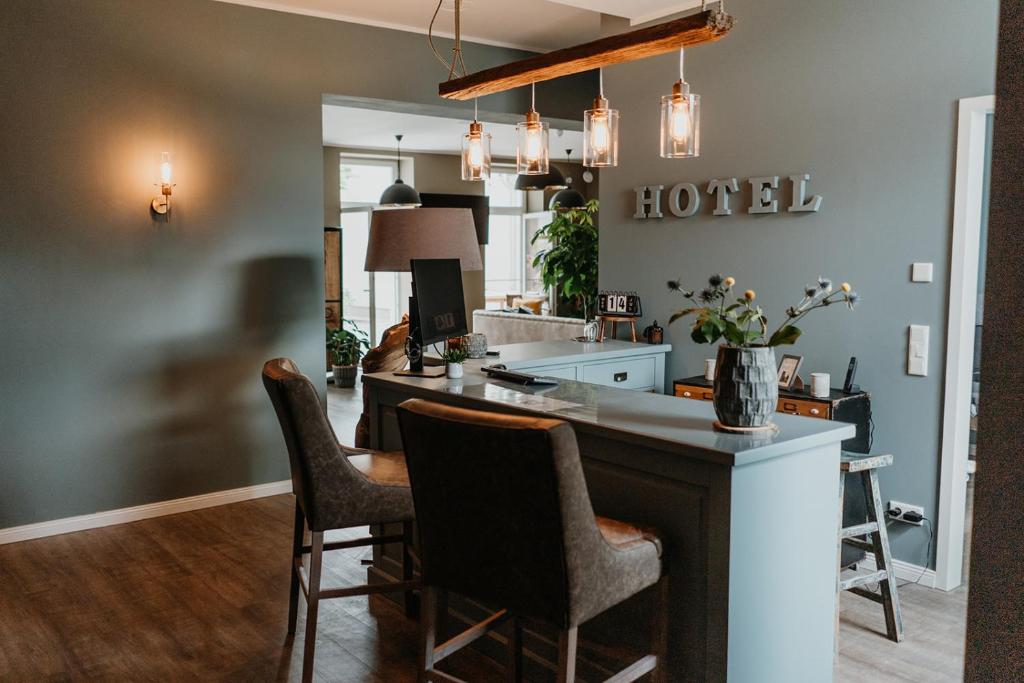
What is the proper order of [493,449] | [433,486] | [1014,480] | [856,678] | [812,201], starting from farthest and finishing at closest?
[812,201], [856,678], [433,486], [493,449], [1014,480]

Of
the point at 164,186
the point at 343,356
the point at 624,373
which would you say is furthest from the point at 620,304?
the point at 343,356

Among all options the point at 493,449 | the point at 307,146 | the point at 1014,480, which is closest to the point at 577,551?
the point at 493,449

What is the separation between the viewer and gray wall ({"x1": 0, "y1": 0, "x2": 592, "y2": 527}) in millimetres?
4191

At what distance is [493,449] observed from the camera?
1846 millimetres

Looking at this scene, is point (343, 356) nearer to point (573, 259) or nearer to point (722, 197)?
point (573, 259)

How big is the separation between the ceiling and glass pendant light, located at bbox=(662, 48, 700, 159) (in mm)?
2054

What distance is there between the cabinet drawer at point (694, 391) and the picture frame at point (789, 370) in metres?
0.39

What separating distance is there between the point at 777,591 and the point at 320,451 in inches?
56.2

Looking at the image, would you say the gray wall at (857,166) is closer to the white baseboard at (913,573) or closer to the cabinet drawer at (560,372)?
the white baseboard at (913,573)

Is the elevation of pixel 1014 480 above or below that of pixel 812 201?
below

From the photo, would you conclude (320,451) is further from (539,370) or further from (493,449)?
(539,370)

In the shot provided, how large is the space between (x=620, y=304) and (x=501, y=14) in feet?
6.65

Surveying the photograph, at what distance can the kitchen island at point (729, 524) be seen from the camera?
215cm

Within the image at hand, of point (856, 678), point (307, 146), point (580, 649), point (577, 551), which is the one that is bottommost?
point (856, 678)
